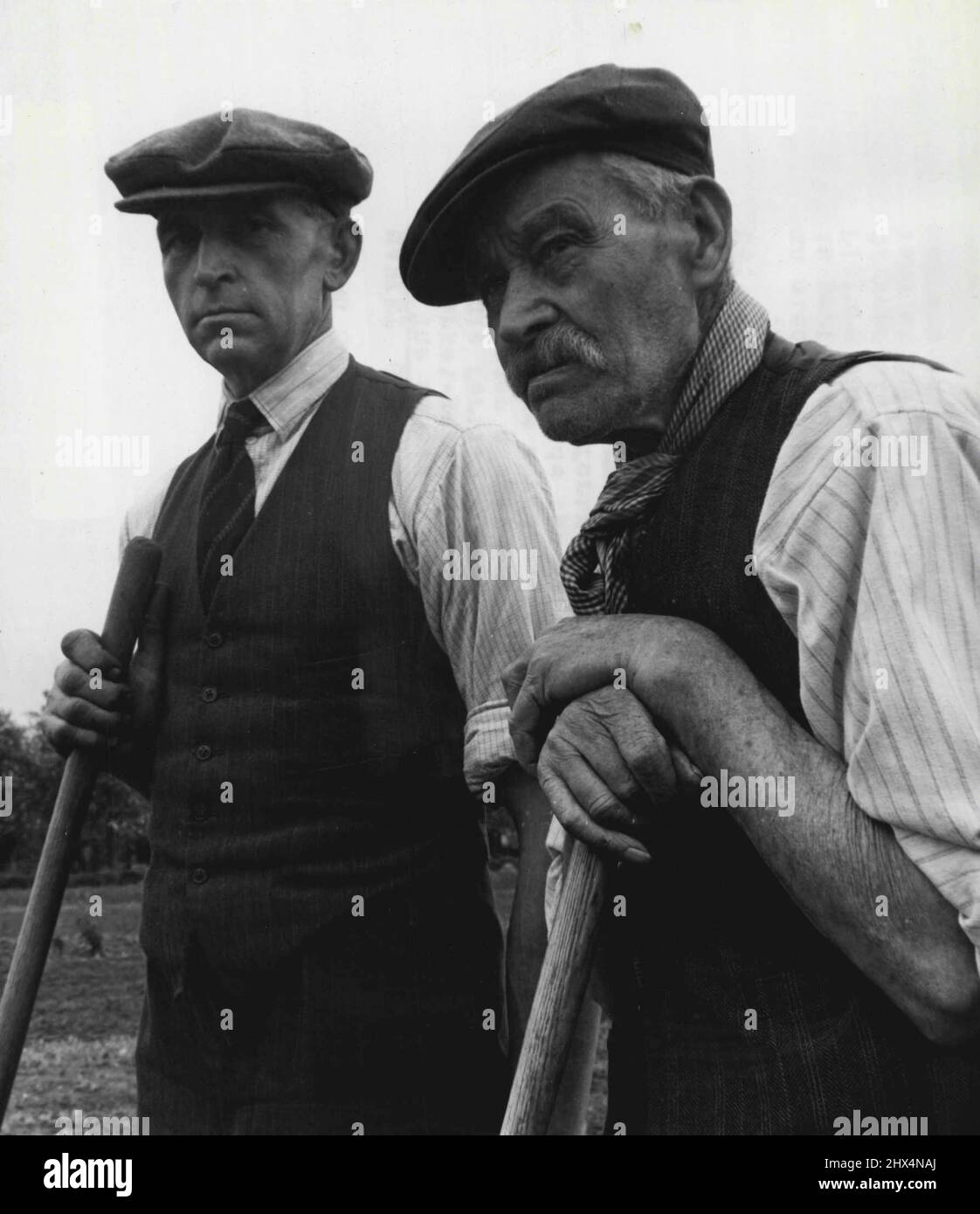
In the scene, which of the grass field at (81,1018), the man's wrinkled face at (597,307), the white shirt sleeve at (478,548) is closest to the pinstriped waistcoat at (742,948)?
the man's wrinkled face at (597,307)

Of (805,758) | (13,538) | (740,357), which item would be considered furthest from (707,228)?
(13,538)

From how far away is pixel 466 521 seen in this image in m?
2.02

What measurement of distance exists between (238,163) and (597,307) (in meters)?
0.78

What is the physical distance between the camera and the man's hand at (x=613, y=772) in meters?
1.48

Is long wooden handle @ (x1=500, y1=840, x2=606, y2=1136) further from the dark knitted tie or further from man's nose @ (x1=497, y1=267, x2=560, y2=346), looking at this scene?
the dark knitted tie

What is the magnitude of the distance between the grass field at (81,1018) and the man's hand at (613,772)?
Result: 801mm

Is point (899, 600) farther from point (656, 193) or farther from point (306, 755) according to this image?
point (306, 755)

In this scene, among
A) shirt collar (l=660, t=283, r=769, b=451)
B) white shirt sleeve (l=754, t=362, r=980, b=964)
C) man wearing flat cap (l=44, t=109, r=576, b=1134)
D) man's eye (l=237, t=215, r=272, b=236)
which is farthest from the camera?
man's eye (l=237, t=215, r=272, b=236)

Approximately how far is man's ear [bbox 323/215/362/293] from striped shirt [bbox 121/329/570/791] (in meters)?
0.12

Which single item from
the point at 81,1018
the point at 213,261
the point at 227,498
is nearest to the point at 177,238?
the point at 213,261

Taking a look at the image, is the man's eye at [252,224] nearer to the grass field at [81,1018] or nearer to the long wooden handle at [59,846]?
the long wooden handle at [59,846]

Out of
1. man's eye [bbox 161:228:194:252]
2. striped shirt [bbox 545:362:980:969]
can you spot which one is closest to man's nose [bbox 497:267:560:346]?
striped shirt [bbox 545:362:980:969]

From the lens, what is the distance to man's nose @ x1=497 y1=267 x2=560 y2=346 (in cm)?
162
